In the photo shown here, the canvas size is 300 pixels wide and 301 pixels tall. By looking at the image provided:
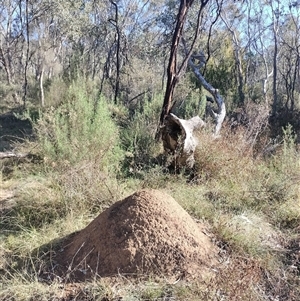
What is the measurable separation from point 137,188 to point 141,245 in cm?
168

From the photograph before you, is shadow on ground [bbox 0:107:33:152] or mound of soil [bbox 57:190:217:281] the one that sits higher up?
shadow on ground [bbox 0:107:33:152]

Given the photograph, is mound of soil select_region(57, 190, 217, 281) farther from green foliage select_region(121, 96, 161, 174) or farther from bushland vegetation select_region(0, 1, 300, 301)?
green foliage select_region(121, 96, 161, 174)

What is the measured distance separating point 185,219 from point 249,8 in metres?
17.8

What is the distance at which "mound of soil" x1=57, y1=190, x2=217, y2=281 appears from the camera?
269cm

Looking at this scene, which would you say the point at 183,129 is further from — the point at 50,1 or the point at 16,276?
the point at 50,1

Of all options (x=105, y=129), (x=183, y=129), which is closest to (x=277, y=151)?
(x=183, y=129)

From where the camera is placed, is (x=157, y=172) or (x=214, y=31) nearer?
(x=157, y=172)

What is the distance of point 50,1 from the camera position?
43.5 ft

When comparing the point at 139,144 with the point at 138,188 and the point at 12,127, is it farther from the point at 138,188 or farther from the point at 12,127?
the point at 12,127

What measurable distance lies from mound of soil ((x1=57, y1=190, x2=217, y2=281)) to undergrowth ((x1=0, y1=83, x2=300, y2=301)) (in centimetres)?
13

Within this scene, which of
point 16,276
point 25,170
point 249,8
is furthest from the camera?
point 249,8

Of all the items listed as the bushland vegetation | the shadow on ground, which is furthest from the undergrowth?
the shadow on ground

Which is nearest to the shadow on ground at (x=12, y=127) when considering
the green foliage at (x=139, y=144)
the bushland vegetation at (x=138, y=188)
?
the bushland vegetation at (x=138, y=188)

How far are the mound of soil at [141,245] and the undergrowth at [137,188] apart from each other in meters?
0.13
